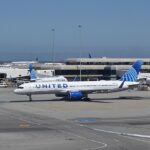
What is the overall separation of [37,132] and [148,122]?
1396cm

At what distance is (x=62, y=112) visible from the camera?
67.0 metres

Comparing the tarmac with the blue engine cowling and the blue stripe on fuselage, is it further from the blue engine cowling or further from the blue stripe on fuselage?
the blue engine cowling

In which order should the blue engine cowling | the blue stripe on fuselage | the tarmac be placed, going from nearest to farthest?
1. the tarmac
2. the blue stripe on fuselage
3. the blue engine cowling

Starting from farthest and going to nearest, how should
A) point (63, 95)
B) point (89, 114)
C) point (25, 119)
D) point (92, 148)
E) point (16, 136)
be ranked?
point (63, 95) → point (89, 114) → point (25, 119) → point (16, 136) → point (92, 148)

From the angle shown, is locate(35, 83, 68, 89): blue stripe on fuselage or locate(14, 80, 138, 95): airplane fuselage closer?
locate(35, 83, 68, 89): blue stripe on fuselage

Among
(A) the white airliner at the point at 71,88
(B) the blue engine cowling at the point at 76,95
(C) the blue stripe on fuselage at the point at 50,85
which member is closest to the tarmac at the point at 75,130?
(C) the blue stripe on fuselage at the point at 50,85

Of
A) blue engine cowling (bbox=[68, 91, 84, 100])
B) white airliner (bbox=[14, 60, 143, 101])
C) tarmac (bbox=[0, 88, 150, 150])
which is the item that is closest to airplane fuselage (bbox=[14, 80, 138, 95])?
white airliner (bbox=[14, 60, 143, 101])

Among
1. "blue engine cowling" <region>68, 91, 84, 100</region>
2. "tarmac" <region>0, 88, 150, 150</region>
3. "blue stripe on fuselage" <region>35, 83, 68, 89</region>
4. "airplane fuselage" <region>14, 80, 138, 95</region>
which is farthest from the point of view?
"blue engine cowling" <region>68, 91, 84, 100</region>

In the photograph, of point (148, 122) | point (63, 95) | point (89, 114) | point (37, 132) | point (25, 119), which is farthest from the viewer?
point (63, 95)

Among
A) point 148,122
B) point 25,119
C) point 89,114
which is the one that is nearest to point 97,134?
point 148,122

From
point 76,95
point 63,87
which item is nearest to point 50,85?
point 63,87

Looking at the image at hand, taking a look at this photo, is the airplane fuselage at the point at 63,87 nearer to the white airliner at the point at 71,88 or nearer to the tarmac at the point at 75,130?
the white airliner at the point at 71,88

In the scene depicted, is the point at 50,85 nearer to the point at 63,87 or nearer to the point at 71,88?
the point at 63,87

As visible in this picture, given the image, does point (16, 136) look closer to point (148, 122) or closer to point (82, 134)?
point (82, 134)
